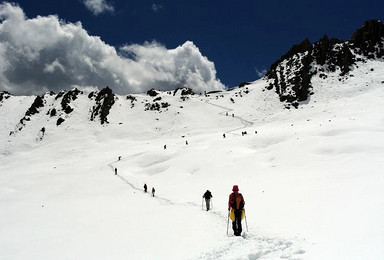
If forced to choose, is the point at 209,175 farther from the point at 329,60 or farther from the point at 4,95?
the point at 4,95

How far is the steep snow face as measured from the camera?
432 inches

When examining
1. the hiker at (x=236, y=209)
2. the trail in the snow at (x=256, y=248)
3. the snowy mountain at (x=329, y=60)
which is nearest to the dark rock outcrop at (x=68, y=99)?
the snowy mountain at (x=329, y=60)

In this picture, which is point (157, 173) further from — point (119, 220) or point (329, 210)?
point (329, 210)

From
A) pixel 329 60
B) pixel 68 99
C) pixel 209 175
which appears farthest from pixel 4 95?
pixel 329 60

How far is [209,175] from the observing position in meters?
34.1

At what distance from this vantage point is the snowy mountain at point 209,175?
37.4 ft

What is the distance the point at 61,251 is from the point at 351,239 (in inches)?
439

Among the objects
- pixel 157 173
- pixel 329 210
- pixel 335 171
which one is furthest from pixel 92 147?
pixel 329 210

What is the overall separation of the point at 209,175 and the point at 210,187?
585cm

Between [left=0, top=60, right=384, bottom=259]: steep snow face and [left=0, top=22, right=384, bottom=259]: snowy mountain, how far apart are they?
0.11 m

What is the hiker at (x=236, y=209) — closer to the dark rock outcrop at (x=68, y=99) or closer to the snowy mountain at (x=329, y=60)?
the snowy mountain at (x=329, y=60)

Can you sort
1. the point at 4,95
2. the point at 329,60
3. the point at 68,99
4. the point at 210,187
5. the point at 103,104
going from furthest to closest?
1. the point at 4,95
2. the point at 68,99
3. the point at 103,104
4. the point at 329,60
5. the point at 210,187

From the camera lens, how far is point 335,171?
74.8 feet

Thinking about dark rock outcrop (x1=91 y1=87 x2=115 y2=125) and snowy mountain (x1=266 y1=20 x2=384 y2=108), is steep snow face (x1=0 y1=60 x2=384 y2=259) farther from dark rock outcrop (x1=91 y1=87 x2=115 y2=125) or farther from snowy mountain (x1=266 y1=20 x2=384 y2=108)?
dark rock outcrop (x1=91 y1=87 x2=115 y2=125)
